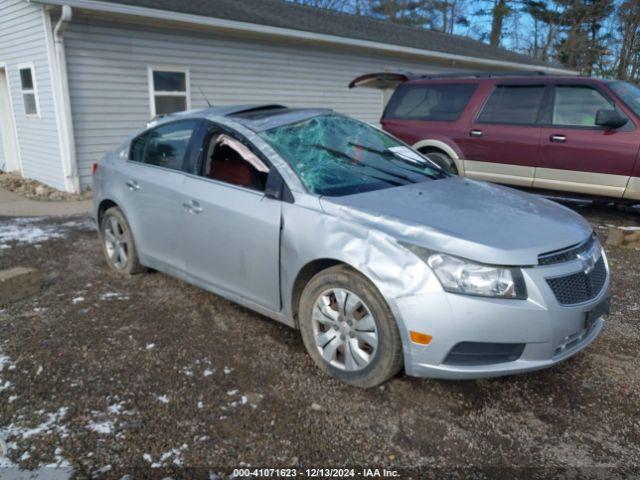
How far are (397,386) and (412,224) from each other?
1.00 m

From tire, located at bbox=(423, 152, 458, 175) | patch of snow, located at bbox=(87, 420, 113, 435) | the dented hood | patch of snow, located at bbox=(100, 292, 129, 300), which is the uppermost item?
the dented hood

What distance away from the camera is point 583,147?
6.22 meters

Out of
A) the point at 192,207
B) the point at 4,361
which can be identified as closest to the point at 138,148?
the point at 192,207

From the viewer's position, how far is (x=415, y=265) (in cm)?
258

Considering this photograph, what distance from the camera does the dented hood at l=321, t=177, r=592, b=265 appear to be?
8.46 feet

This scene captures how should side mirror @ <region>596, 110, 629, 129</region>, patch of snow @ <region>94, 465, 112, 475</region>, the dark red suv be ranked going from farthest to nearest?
the dark red suv, side mirror @ <region>596, 110, 629, 129</region>, patch of snow @ <region>94, 465, 112, 475</region>

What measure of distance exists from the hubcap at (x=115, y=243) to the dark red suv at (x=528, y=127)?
4462 mm

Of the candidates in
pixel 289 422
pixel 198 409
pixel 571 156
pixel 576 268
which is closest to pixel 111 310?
pixel 198 409

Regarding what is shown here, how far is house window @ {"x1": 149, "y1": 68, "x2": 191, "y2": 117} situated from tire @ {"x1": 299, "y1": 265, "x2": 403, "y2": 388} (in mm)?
7551

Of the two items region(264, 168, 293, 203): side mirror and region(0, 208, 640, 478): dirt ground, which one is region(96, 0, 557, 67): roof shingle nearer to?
region(264, 168, 293, 203): side mirror

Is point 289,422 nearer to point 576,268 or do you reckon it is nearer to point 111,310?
point 576,268

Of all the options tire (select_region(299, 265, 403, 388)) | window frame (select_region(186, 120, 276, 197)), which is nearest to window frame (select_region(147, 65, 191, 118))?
window frame (select_region(186, 120, 276, 197))

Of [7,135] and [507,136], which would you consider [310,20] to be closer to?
[7,135]

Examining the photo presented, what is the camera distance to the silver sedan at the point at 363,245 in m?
2.54
